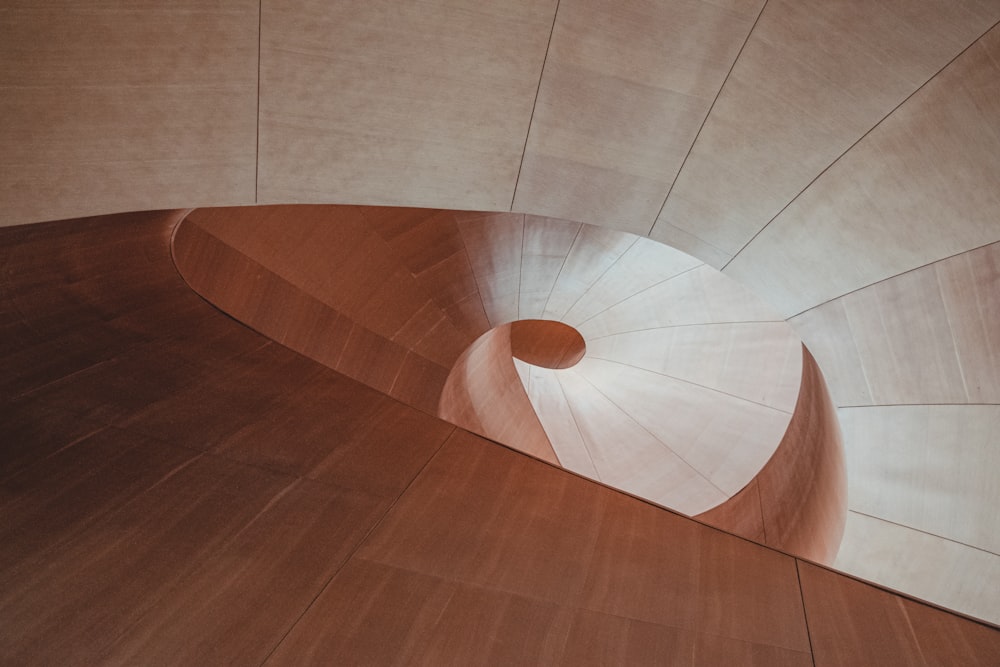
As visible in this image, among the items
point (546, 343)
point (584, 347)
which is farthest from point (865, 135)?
point (546, 343)

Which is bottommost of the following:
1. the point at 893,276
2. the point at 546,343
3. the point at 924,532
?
the point at 924,532

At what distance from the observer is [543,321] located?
52.6 ft

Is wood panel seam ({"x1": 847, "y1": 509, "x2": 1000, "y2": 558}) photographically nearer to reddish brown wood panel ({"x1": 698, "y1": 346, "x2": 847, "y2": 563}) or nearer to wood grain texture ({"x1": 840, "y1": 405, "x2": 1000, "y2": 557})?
wood grain texture ({"x1": 840, "y1": 405, "x2": 1000, "y2": 557})

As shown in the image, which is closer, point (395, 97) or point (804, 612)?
point (804, 612)

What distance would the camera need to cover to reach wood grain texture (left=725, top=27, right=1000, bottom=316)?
16.0ft

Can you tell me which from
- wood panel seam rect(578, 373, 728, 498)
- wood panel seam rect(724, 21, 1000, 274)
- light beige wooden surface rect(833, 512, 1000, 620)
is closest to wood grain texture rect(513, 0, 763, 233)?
wood panel seam rect(724, 21, 1000, 274)

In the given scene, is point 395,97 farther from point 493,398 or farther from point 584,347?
point 584,347

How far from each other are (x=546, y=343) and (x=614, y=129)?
1098 centimetres

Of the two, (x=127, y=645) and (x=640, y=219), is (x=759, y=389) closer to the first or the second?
(x=640, y=219)

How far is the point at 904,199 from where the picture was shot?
5543mm

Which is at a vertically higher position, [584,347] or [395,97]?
[395,97]

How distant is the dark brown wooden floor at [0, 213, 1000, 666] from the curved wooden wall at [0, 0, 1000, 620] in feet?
5.19

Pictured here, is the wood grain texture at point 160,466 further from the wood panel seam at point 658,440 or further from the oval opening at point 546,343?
the wood panel seam at point 658,440

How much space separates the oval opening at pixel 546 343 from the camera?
16.1m
